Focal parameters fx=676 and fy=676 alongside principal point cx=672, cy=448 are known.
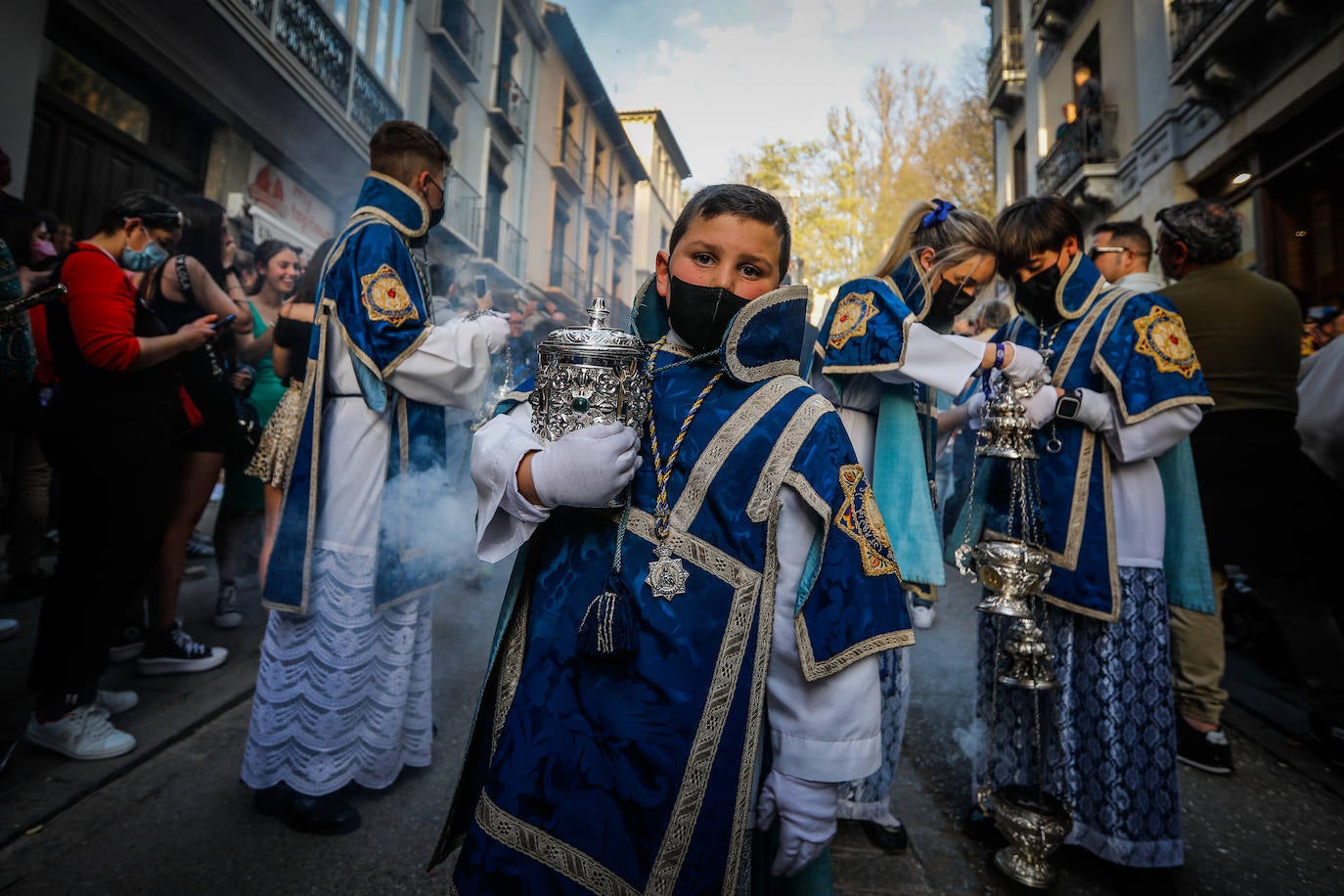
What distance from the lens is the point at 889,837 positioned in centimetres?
223

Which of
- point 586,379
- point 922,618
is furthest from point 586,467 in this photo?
point 922,618

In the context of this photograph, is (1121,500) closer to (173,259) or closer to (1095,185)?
(173,259)

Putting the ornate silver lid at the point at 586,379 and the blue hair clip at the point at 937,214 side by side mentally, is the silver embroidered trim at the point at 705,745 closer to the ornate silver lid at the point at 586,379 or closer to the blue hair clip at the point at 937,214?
the ornate silver lid at the point at 586,379

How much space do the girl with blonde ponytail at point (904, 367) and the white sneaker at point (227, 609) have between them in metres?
3.51

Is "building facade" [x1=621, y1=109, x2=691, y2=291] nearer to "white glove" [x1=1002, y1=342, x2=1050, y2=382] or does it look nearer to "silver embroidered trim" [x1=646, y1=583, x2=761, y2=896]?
"white glove" [x1=1002, y1=342, x2=1050, y2=382]

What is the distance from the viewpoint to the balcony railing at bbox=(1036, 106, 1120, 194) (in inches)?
442

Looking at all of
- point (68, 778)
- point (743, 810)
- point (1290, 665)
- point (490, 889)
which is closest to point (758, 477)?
point (743, 810)

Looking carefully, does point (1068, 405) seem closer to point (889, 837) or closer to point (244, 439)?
point (889, 837)

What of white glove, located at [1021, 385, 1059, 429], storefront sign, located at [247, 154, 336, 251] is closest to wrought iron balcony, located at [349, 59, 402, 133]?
storefront sign, located at [247, 154, 336, 251]

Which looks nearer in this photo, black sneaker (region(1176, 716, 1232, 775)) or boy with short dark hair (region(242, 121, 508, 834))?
boy with short dark hair (region(242, 121, 508, 834))

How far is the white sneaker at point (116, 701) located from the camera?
109 inches

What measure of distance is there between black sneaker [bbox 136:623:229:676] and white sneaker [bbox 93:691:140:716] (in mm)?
364

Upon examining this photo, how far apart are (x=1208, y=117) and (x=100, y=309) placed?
36.5 ft

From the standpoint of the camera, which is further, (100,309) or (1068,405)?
(100,309)
